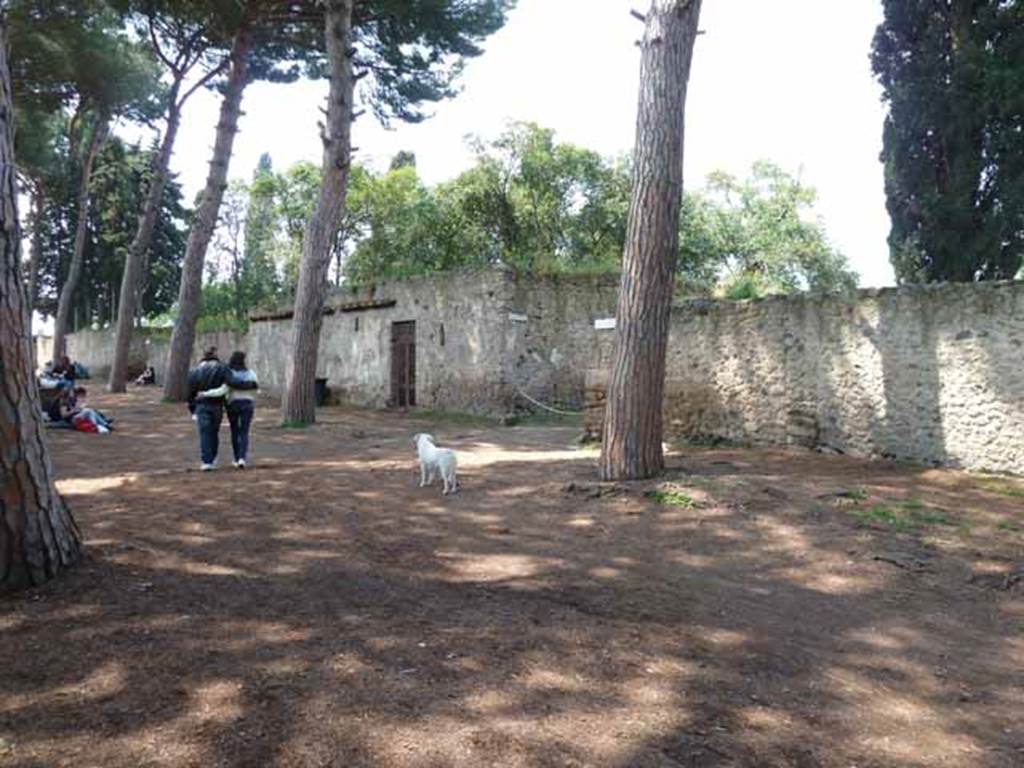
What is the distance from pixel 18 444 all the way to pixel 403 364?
13860 millimetres

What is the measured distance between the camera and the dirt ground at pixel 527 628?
253cm

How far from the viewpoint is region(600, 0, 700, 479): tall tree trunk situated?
7379 mm

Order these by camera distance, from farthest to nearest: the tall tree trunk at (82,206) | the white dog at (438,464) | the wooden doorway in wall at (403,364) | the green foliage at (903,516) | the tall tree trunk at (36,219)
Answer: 1. the tall tree trunk at (36,219)
2. the tall tree trunk at (82,206)
3. the wooden doorway in wall at (403,364)
4. the white dog at (438,464)
5. the green foliage at (903,516)

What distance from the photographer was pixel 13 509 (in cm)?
361

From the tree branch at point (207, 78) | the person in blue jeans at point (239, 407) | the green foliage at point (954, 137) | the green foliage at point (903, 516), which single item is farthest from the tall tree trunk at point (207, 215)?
the green foliage at point (903, 516)

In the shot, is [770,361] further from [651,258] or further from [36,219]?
[36,219]

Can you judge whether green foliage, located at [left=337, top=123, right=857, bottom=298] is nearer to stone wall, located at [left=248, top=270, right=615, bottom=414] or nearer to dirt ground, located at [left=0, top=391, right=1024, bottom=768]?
stone wall, located at [left=248, top=270, right=615, bottom=414]

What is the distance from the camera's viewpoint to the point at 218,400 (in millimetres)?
8109

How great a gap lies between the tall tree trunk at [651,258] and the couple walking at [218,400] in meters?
3.97

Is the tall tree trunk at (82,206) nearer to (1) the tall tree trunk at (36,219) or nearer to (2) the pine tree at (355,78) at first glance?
(1) the tall tree trunk at (36,219)

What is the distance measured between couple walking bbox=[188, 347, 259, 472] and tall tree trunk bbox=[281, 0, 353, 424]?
4993 millimetres

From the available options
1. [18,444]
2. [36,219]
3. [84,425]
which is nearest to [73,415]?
[84,425]

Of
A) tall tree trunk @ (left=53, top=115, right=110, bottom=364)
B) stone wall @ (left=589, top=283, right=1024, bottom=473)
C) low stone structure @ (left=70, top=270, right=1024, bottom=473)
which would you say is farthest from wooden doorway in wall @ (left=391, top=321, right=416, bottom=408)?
tall tree trunk @ (left=53, top=115, right=110, bottom=364)

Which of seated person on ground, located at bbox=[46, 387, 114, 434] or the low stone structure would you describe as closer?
the low stone structure
